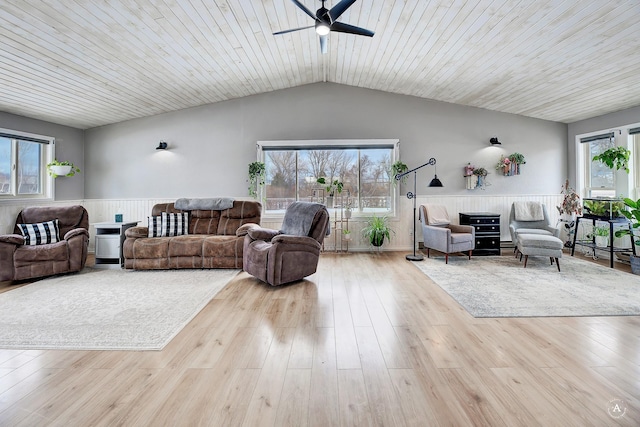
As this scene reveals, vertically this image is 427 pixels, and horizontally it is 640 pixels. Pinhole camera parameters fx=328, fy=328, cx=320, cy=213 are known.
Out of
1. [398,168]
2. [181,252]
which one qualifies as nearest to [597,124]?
[398,168]

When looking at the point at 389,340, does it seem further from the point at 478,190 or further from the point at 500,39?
the point at 478,190

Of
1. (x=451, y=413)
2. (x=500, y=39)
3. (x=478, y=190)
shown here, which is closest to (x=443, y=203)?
(x=478, y=190)

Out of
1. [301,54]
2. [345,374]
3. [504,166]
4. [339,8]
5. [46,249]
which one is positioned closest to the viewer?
[345,374]

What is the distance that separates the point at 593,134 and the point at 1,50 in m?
8.37

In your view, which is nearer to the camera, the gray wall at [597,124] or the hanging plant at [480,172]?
the gray wall at [597,124]

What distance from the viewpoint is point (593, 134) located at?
5707mm

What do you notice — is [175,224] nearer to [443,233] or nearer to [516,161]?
[443,233]

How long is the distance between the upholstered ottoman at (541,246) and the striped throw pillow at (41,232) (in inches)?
265

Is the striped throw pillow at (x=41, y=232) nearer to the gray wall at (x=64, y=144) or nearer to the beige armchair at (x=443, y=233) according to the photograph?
the gray wall at (x=64, y=144)

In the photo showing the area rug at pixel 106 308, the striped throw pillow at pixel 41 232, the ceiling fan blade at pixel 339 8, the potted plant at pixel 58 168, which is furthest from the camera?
the potted plant at pixel 58 168

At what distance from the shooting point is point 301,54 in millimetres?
4836

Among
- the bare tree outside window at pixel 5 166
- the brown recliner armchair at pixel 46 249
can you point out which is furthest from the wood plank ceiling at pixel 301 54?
the brown recliner armchair at pixel 46 249

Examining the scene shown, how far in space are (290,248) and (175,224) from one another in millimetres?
2228

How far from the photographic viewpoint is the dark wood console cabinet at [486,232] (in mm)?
5695
